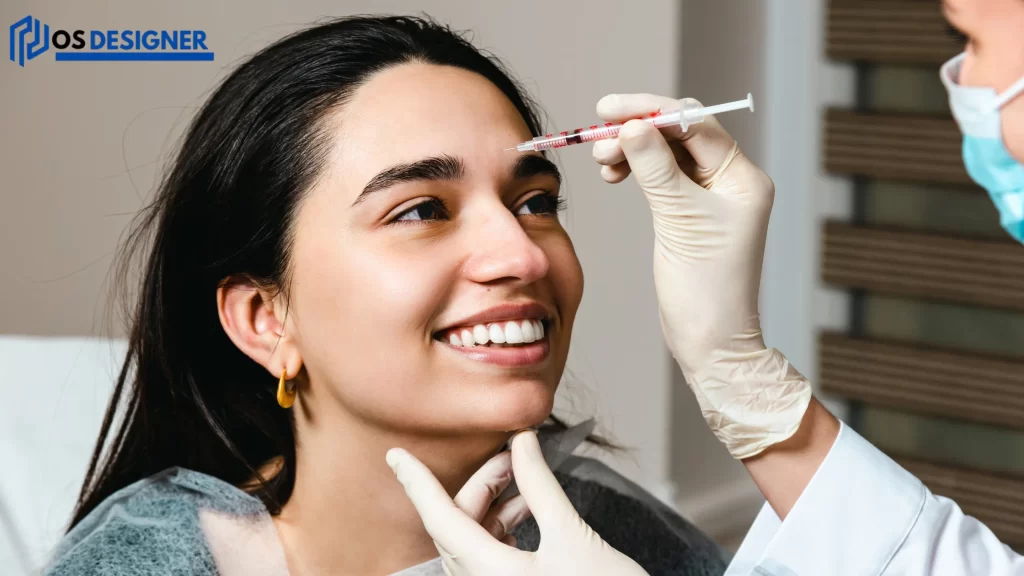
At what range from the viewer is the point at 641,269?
233cm

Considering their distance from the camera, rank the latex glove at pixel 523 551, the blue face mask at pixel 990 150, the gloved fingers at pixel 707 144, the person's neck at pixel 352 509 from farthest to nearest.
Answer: the blue face mask at pixel 990 150, the person's neck at pixel 352 509, the gloved fingers at pixel 707 144, the latex glove at pixel 523 551

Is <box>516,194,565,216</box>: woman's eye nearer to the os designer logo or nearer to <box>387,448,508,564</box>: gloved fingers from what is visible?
<box>387,448,508,564</box>: gloved fingers

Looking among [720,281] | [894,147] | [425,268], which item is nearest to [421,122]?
[425,268]

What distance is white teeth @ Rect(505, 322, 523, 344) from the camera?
1.11 m

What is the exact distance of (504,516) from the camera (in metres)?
1.16

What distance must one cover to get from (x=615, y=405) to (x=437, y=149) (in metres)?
1.38

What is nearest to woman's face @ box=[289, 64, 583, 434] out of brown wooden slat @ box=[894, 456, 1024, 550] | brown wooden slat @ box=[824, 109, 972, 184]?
brown wooden slat @ box=[824, 109, 972, 184]

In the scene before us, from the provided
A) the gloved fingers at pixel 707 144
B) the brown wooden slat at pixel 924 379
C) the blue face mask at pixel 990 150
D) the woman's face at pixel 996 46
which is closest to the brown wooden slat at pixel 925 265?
the brown wooden slat at pixel 924 379

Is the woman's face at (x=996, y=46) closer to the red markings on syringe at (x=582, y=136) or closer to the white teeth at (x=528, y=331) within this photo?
the red markings on syringe at (x=582, y=136)

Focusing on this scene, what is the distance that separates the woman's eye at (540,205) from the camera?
3.95 feet

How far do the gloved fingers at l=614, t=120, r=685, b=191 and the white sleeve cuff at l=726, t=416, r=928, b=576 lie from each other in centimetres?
36

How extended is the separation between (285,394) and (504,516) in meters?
0.29

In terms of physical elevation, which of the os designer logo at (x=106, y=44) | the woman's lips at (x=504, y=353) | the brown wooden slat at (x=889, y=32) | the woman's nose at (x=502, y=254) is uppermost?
the brown wooden slat at (x=889, y=32)

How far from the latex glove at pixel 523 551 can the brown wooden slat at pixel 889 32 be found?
1.80 metres
